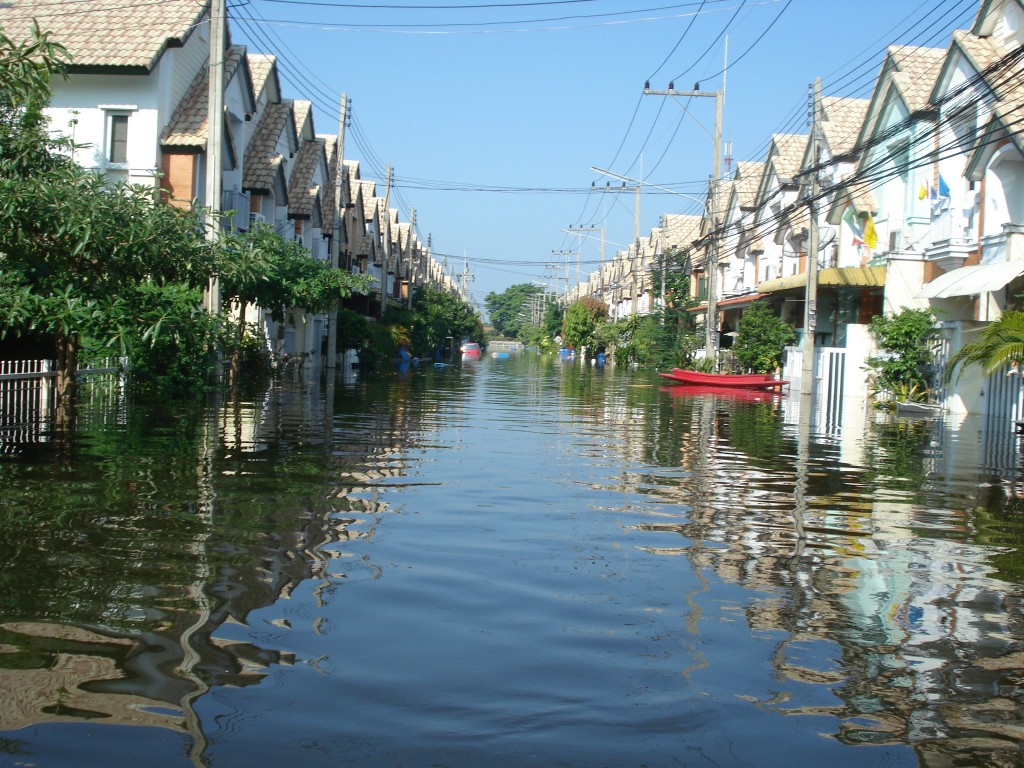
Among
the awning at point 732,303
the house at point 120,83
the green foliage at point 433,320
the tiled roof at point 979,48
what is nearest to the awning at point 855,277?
the tiled roof at point 979,48

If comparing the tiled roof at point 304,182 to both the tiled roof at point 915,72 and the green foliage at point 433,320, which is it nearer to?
the green foliage at point 433,320

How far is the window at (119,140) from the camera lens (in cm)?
3030

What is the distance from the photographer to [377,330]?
187 feet

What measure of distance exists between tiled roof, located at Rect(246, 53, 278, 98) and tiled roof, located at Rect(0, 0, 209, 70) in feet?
30.6

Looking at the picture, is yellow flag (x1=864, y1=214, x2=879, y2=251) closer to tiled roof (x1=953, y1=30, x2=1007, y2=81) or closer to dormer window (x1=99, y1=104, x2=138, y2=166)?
tiled roof (x1=953, y1=30, x2=1007, y2=81)

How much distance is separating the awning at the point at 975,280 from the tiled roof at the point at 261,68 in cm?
2491

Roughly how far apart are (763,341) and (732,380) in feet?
13.4

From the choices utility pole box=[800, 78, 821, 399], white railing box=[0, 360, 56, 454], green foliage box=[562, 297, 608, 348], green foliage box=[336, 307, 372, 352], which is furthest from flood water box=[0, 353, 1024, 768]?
green foliage box=[562, 297, 608, 348]

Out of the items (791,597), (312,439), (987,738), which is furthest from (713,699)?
(312,439)

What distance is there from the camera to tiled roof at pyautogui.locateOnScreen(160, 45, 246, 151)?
3039 cm

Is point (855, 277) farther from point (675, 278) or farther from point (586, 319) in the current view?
point (586, 319)

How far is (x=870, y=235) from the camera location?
3909 centimetres

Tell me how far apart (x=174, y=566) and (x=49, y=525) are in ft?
6.43

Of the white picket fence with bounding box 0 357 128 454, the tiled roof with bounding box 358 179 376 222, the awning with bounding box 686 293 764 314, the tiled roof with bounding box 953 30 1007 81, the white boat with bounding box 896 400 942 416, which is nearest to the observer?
the white picket fence with bounding box 0 357 128 454
